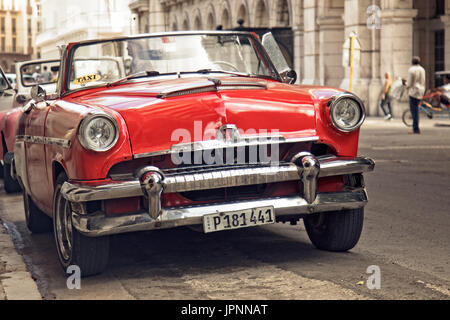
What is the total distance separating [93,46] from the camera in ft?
24.8

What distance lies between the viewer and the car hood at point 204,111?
19.3 feet

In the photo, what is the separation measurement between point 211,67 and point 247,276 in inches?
79.0

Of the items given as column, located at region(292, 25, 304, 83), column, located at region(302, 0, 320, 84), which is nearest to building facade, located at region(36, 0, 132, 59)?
column, located at region(292, 25, 304, 83)

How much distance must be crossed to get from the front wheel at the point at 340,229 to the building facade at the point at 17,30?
426 feet

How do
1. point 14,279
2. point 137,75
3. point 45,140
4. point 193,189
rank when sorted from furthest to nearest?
point 137,75 < point 45,140 < point 14,279 < point 193,189

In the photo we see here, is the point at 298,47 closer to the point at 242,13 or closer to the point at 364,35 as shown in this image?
the point at 364,35

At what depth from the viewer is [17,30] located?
137 metres

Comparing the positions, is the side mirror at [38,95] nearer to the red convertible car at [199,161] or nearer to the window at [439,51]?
the red convertible car at [199,161]

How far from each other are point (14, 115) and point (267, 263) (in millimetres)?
6107

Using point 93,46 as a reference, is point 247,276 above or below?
below

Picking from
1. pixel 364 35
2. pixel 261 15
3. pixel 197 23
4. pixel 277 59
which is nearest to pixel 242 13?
pixel 261 15
